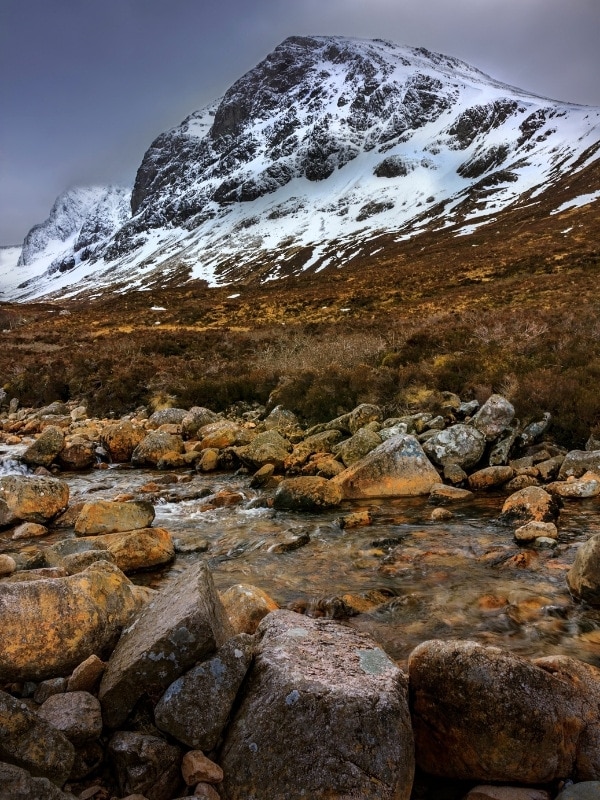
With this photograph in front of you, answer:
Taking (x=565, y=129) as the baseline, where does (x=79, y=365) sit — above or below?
below

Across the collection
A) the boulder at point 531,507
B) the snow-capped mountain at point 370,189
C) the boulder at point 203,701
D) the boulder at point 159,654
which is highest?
the snow-capped mountain at point 370,189

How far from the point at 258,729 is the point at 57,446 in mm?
11973

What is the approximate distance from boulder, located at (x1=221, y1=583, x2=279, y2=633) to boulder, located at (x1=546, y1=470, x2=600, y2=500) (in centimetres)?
591

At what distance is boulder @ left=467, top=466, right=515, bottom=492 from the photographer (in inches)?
370

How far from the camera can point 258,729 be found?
282 centimetres

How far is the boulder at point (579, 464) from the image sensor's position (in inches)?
354

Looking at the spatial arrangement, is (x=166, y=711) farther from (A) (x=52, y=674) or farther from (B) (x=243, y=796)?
(A) (x=52, y=674)

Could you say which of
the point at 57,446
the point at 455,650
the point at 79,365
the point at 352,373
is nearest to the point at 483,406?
the point at 352,373

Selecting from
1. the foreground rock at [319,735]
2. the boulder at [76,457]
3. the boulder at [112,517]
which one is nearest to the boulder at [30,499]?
the boulder at [112,517]

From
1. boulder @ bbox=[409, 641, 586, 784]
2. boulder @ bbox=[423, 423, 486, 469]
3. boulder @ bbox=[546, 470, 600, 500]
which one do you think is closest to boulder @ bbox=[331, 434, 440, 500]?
boulder @ bbox=[423, 423, 486, 469]

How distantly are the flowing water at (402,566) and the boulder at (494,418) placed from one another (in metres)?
1.93

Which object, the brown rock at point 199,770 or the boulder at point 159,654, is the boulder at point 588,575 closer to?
the boulder at point 159,654

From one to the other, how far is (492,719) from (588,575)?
291cm

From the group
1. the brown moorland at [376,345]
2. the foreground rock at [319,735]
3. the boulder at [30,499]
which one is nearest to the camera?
the foreground rock at [319,735]
